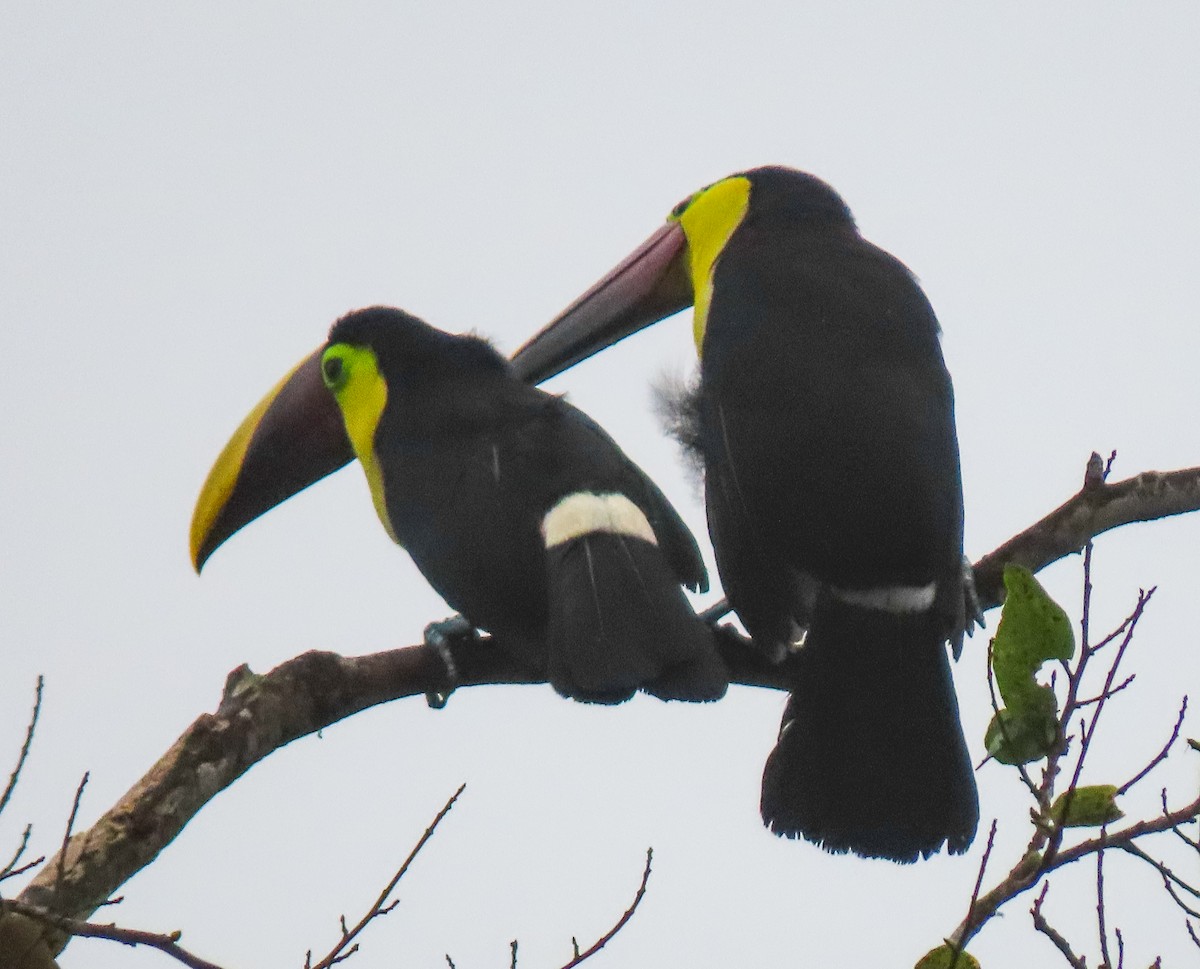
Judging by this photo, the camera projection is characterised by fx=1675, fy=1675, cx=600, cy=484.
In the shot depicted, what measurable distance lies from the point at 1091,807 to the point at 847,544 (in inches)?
45.6

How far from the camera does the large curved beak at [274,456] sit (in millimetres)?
5293

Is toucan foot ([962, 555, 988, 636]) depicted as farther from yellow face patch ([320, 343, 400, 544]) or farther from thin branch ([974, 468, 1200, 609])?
yellow face patch ([320, 343, 400, 544])

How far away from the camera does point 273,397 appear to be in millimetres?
5387

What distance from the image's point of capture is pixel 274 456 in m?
5.37

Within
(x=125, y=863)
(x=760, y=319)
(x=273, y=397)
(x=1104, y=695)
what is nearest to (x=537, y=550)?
(x=760, y=319)

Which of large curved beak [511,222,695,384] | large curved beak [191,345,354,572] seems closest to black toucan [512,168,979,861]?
large curved beak [511,222,695,384]

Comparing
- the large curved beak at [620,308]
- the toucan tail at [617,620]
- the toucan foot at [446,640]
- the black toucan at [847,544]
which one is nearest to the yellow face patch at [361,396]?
the toucan foot at [446,640]

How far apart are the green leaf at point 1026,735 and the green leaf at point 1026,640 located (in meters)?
0.01

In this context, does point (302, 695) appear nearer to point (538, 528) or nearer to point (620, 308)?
point (538, 528)

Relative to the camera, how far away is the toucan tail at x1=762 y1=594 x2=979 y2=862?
3.67 metres

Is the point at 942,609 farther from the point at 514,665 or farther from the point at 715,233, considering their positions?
the point at 715,233

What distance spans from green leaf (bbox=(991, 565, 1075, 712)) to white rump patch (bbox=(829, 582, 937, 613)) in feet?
3.02

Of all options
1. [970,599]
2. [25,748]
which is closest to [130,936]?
[25,748]

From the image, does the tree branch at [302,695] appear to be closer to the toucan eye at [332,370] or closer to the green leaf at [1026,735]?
the green leaf at [1026,735]
